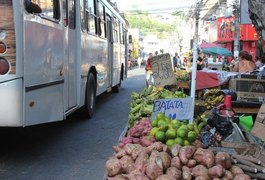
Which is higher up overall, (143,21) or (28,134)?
(143,21)

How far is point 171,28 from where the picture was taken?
347ft

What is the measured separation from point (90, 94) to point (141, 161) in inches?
250

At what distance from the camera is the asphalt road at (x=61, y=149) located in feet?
18.9

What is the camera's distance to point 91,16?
388 inches

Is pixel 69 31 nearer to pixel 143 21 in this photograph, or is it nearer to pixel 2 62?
pixel 2 62

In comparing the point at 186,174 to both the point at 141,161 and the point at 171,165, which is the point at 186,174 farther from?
the point at 141,161

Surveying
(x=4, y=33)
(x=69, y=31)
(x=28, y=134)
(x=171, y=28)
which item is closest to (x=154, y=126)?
(x=4, y=33)

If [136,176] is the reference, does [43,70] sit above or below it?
above

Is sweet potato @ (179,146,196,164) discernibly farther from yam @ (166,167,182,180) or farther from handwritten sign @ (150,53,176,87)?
handwritten sign @ (150,53,176,87)

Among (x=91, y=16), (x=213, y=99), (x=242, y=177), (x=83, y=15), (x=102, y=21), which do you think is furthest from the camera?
(x=102, y=21)

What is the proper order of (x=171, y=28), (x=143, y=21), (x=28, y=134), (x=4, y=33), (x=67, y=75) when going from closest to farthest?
(x=4, y=33), (x=67, y=75), (x=28, y=134), (x=143, y=21), (x=171, y=28)

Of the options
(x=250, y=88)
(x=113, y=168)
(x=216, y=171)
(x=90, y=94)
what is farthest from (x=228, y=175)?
(x=90, y=94)

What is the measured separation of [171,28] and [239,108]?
3940 inches

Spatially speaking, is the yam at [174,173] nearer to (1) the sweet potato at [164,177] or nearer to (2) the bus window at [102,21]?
(1) the sweet potato at [164,177]
